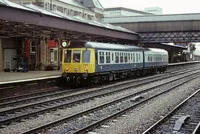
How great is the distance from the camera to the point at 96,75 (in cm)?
2242

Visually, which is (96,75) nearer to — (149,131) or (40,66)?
(149,131)

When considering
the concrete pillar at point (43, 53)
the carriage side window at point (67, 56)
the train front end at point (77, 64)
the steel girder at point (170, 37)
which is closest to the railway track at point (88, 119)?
the train front end at point (77, 64)

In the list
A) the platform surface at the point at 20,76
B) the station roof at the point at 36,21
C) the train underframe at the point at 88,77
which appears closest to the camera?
the station roof at the point at 36,21

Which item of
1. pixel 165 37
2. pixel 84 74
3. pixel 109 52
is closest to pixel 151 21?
pixel 165 37

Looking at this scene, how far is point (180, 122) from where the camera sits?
1073 centimetres

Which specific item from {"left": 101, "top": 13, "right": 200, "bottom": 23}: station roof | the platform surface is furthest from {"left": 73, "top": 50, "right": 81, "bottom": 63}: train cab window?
{"left": 101, "top": 13, "right": 200, "bottom": 23}: station roof

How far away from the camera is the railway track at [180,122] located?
10.1 meters

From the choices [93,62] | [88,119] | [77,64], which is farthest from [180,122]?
[77,64]

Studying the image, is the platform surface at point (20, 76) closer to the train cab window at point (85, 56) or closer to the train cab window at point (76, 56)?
the train cab window at point (76, 56)

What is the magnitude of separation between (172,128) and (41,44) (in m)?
30.5

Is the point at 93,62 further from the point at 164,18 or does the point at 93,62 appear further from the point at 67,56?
the point at 164,18

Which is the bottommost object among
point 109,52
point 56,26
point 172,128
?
point 172,128

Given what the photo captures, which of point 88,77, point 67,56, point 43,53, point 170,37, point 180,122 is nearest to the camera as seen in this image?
point 180,122

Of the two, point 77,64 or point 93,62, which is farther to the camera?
point 77,64
